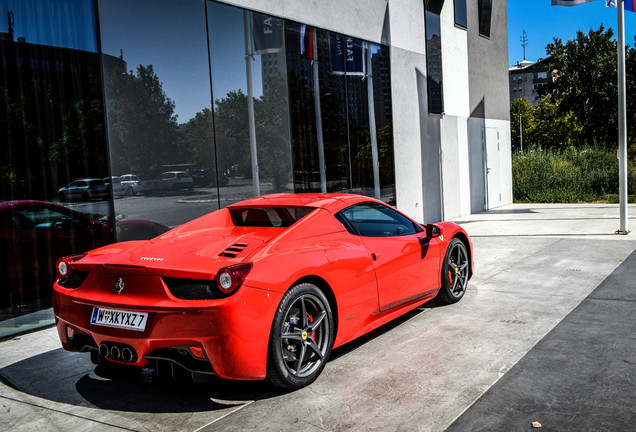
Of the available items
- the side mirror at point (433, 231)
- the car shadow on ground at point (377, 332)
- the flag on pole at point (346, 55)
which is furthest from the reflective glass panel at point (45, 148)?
the flag on pole at point (346, 55)

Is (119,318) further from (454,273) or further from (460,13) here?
(460,13)

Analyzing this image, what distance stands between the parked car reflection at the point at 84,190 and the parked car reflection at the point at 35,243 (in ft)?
0.52

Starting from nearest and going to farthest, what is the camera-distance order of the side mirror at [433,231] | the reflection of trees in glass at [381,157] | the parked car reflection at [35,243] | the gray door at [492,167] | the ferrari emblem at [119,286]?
the ferrari emblem at [119,286], the side mirror at [433,231], the parked car reflection at [35,243], the reflection of trees in glass at [381,157], the gray door at [492,167]

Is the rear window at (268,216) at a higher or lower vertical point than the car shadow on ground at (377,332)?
higher

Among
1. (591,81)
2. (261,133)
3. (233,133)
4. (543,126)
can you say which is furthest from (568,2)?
(543,126)

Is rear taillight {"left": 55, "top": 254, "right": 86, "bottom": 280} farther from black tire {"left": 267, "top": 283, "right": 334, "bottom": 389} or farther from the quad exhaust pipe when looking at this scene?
black tire {"left": 267, "top": 283, "right": 334, "bottom": 389}

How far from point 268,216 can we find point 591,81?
5289cm

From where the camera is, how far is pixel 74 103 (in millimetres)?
6582

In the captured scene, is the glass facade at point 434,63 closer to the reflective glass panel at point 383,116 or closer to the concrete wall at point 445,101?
the concrete wall at point 445,101

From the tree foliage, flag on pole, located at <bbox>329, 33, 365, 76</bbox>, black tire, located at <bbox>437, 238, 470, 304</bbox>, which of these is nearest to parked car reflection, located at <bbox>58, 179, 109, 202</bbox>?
black tire, located at <bbox>437, 238, 470, 304</bbox>

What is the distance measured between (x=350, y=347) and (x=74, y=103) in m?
Result: 4.36

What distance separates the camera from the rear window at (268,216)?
14.3ft

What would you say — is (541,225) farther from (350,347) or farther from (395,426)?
(395,426)

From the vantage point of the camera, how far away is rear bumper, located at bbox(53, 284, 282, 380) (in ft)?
10.8
